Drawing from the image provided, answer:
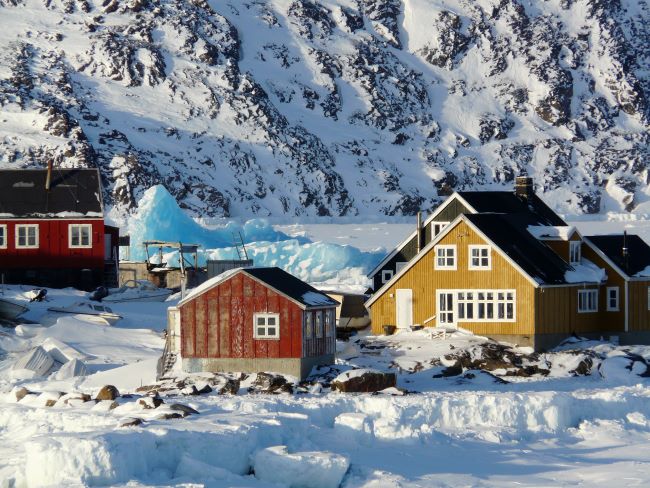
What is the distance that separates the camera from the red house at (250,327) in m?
43.8

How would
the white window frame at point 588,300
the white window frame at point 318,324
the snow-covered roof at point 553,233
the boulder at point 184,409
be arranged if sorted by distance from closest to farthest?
the boulder at point 184,409, the white window frame at point 318,324, the white window frame at point 588,300, the snow-covered roof at point 553,233

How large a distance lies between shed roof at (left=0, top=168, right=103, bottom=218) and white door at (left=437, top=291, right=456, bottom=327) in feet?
71.5

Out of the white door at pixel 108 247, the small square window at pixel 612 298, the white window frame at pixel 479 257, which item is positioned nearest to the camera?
the white window frame at pixel 479 257

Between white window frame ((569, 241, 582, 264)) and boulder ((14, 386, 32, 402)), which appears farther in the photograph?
white window frame ((569, 241, 582, 264))

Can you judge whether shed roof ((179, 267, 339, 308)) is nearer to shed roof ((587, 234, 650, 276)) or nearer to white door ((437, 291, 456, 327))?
white door ((437, 291, 456, 327))

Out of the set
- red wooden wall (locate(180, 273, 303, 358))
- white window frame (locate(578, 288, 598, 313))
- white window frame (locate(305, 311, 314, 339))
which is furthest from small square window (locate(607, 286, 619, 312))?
red wooden wall (locate(180, 273, 303, 358))

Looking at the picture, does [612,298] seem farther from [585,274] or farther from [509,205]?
[509,205]

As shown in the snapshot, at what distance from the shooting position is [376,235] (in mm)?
141875

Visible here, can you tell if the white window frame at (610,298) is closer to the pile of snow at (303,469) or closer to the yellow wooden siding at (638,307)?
the yellow wooden siding at (638,307)

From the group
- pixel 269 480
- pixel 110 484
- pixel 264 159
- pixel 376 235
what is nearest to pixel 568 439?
pixel 269 480

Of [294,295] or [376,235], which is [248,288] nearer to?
[294,295]

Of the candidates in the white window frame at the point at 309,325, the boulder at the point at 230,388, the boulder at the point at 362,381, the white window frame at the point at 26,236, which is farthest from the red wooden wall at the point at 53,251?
the boulder at the point at 362,381

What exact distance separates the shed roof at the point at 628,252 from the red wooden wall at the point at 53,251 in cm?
2232

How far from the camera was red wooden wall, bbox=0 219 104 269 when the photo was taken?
6875 centimetres
